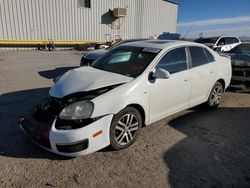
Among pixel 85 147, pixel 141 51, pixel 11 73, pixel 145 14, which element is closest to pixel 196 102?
pixel 141 51

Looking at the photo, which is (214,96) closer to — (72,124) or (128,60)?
(128,60)

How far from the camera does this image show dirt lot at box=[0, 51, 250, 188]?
2.65 m

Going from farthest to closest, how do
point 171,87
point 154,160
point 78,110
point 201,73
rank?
point 201,73 < point 171,87 < point 154,160 < point 78,110

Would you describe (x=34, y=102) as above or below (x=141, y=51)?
below

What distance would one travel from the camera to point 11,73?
8.88 m

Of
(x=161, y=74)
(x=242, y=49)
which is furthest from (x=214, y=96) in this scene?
(x=242, y=49)

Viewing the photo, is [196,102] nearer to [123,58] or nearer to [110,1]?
[123,58]

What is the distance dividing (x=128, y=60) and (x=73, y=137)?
1.84 meters

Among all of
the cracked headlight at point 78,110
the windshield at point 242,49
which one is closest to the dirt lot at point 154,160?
the cracked headlight at point 78,110

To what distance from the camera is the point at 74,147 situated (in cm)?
280

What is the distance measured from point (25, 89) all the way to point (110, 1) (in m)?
17.9

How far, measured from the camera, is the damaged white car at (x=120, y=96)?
2.84 metres

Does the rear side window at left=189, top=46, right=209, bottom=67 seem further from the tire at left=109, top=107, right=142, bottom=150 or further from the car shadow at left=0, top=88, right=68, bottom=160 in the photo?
the car shadow at left=0, top=88, right=68, bottom=160

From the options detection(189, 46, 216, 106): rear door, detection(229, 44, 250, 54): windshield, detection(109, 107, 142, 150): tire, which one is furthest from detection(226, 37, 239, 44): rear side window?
detection(109, 107, 142, 150): tire
